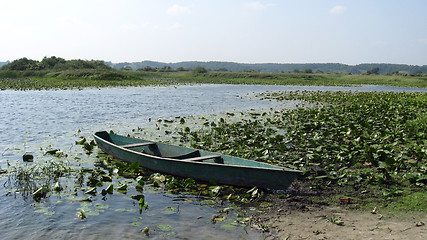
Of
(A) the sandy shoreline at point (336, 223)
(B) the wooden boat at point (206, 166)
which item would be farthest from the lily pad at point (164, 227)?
(B) the wooden boat at point (206, 166)

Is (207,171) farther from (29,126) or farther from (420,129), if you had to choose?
(29,126)

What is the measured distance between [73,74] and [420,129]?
54612 millimetres

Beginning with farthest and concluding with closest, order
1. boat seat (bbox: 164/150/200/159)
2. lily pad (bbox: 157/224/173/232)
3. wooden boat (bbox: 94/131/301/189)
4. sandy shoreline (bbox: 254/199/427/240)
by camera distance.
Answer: boat seat (bbox: 164/150/200/159) < wooden boat (bbox: 94/131/301/189) < lily pad (bbox: 157/224/173/232) < sandy shoreline (bbox: 254/199/427/240)

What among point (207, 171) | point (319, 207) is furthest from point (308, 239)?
point (207, 171)

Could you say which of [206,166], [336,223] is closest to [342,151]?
[206,166]

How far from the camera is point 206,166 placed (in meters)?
7.78

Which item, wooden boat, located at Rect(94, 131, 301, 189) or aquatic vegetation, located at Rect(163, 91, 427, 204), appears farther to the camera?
aquatic vegetation, located at Rect(163, 91, 427, 204)

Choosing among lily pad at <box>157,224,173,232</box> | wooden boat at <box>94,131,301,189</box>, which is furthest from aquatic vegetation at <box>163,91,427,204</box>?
lily pad at <box>157,224,173,232</box>

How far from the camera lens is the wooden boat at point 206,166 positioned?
7023mm

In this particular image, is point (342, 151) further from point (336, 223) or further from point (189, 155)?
point (336, 223)

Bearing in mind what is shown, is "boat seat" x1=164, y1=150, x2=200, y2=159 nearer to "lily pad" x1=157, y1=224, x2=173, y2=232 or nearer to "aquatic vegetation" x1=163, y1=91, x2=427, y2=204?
"aquatic vegetation" x1=163, y1=91, x2=427, y2=204

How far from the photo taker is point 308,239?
17.3 ft

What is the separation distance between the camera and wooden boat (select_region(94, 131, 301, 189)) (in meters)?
7.02

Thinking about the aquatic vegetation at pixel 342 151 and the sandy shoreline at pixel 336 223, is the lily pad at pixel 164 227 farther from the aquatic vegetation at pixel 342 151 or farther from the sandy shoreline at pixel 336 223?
the aquatic vegetation at pixel 342 151
